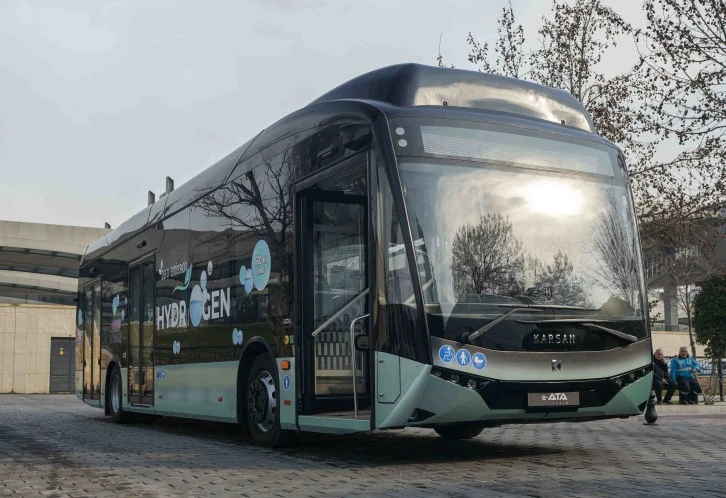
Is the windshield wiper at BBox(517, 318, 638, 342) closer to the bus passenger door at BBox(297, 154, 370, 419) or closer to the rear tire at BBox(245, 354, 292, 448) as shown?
the bus passenger door at BBox(297, 154, 370, 419)

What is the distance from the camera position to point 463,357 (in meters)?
8.25

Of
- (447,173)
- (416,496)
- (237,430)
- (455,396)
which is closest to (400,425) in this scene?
(455,396)

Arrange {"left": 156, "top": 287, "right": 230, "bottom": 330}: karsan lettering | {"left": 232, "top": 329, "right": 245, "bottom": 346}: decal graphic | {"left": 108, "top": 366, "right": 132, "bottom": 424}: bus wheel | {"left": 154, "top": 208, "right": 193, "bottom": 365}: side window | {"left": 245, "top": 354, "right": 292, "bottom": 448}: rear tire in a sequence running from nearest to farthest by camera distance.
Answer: {"left": 245, "top": 354, "right": 292, "bottom": 448}: rear tire < {"left": 232, "top": 329, "right": 245, "bottom": 346}: decal graphic < {"left": 156, "top": 287, "right": 230, "bottom": 330}: karsan lettering < {"left": 154, "top": 208, "right": 193, "bottom": 365}: side window < {"left": 108, "top": 366, "right": 132, "bottom": 424}: bus wheel

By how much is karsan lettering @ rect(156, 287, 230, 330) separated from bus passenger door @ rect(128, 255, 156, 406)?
1.77 feet

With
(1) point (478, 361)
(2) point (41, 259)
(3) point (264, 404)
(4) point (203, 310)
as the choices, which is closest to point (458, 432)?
(3) point (264, 404)

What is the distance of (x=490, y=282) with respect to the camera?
28.0 feet

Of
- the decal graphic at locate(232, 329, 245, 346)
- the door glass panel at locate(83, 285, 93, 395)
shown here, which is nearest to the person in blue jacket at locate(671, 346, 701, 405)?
the door glass panel at locate(83, 285, 93, 395)

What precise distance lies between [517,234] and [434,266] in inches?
34.9

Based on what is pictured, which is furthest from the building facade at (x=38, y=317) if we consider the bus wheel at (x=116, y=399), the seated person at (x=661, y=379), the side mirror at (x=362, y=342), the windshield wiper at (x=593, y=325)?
the windshield wiper at (x=593, y=325)

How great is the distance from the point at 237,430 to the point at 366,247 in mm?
6481

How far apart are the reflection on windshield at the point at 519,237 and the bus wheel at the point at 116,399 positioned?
937 cm

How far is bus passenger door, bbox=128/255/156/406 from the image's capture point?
14609 mm

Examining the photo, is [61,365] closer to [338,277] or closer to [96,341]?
[96,341]

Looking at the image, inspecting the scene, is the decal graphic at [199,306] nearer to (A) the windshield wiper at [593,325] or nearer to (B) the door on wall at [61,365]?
(A) the windshield wiper at [593,325]
